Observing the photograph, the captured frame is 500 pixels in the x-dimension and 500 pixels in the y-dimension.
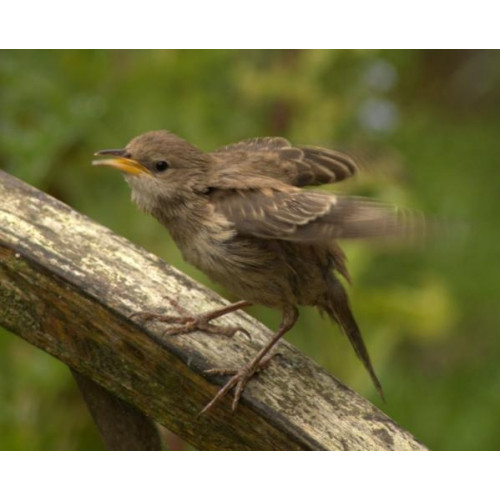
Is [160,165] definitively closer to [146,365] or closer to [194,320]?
[194,320]

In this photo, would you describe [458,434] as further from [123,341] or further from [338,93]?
[123,341]

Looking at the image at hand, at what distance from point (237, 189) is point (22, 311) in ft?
2.84

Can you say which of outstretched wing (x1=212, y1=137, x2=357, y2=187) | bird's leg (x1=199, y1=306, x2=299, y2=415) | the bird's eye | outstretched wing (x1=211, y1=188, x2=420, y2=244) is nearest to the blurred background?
outstretched wing (x1=212, y1=137, x2=357, y2=187)

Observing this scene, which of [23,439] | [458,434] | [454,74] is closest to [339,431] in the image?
[23,439]

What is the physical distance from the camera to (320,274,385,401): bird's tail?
379 centimetres

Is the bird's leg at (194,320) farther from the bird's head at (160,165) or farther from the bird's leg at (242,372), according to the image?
the bird's head at (160,165)

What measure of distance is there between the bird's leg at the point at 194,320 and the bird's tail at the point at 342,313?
31 centimetres

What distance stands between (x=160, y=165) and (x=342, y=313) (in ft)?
2.85

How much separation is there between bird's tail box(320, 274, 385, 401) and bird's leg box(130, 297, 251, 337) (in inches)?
12.3

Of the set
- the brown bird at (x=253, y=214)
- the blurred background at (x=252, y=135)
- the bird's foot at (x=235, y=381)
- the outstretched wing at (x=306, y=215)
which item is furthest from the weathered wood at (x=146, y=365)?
the blurred background at (x=252, y=135)

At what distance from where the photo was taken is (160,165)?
3.70 meters

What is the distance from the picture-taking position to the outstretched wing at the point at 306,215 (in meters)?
3.11

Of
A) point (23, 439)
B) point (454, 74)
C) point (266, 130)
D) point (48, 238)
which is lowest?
point (23, 439)

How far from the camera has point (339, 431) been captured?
121 inches
